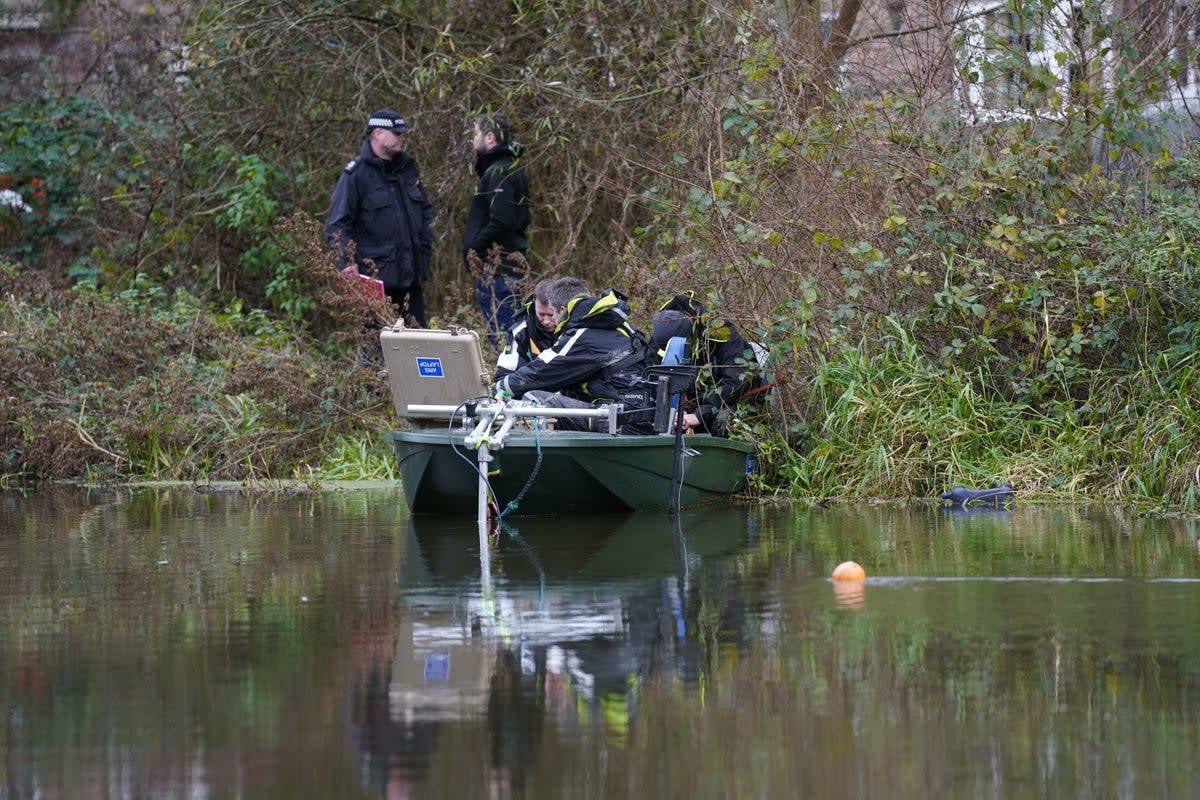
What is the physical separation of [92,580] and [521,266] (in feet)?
24.5

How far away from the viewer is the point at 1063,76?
48.4 ft

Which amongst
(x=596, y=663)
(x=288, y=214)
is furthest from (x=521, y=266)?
(x=596, y=663)

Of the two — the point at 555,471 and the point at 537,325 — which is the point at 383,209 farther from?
the point at 555,471

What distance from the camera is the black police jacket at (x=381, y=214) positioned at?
51.4 feet

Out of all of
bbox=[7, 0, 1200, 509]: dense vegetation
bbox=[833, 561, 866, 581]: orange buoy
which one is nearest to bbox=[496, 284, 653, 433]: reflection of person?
bbox=[7, 0, 1200, 509]: dense vegetation

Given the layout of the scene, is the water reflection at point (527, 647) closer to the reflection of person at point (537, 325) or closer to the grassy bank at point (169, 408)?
the reflection of person at point (537, 325)

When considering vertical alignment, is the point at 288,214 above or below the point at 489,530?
above

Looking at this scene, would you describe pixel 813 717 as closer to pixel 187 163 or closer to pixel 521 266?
pixel 521 266

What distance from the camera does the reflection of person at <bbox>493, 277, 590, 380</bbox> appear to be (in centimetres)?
1244

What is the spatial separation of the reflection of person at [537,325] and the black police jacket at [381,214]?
301 cm

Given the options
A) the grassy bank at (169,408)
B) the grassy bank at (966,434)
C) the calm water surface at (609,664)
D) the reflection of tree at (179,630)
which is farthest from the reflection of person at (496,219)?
the calm water surface at (609,664)

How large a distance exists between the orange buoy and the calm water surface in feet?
0.26

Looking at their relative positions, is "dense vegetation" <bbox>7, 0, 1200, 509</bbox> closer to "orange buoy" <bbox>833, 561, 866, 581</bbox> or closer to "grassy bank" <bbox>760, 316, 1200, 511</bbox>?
"grassy bank" <bbox>760, 316, 1200, 511</bbox>

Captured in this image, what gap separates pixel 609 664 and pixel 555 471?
4.70 m
